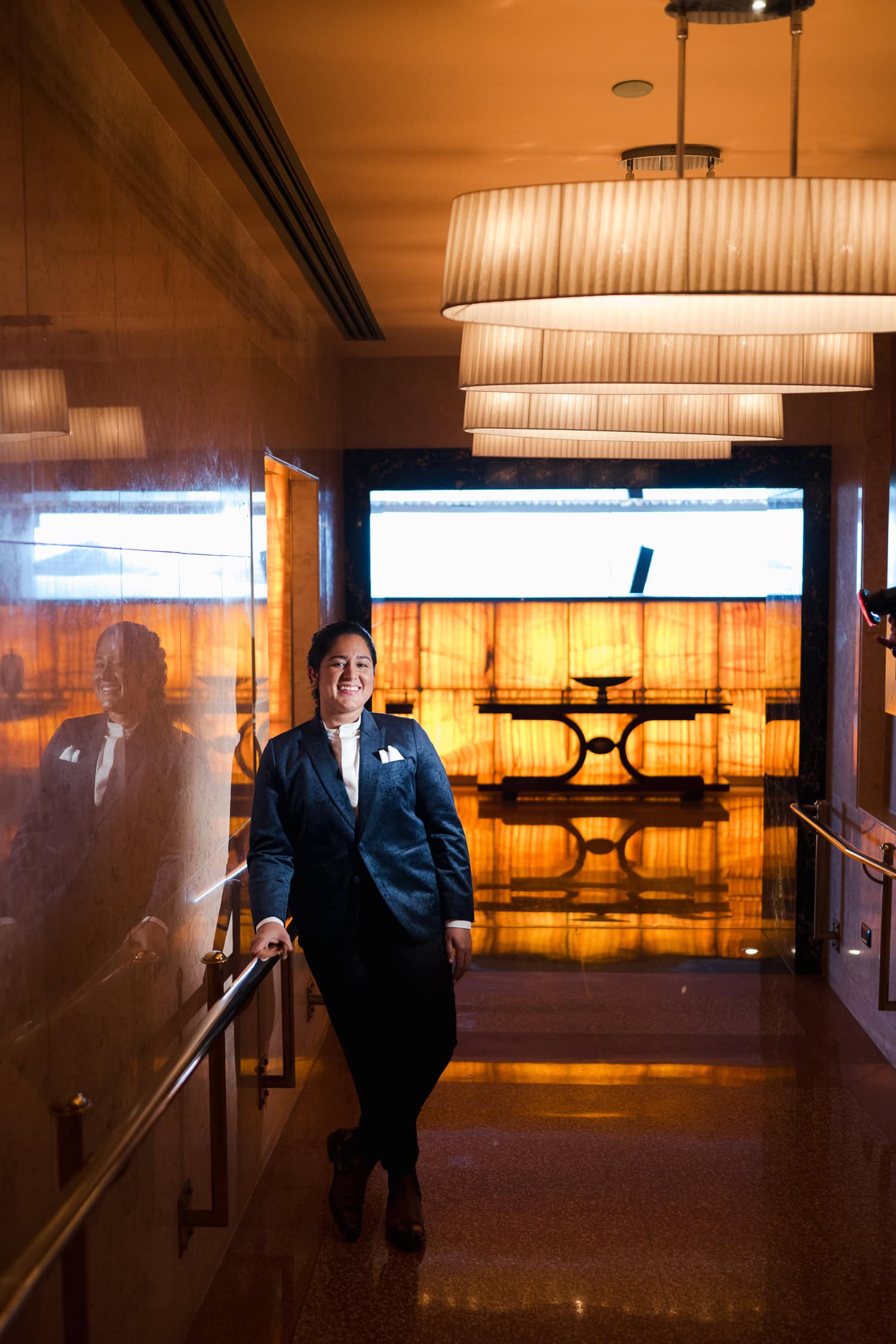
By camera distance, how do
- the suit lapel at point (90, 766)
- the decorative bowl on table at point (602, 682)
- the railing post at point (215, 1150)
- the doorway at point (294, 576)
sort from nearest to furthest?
the suit lapel at point (90, 766), the railing post at point (215, 1150), the doorway at point (294, 576), the decorative bowl on table at point (602, 682)

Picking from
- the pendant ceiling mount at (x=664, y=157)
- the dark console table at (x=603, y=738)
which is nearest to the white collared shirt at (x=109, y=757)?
the pendant ceiling mount at (x=664, y=157)

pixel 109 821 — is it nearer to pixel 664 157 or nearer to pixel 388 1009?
pixel 388 1009

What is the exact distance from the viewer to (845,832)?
19.5 feet

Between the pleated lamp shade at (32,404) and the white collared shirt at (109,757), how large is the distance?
27.2 inches

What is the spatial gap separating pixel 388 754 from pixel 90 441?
4.25ft

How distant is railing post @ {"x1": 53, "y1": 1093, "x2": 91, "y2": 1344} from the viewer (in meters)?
Result: 2.01

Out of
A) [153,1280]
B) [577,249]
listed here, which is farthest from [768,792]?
[577,249]

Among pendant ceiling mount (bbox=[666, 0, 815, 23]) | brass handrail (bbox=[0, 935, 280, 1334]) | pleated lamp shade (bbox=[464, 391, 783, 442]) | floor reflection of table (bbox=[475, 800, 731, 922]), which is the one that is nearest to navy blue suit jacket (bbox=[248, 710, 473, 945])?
brass handrail (bbox=[0, 935, 280, 1334])

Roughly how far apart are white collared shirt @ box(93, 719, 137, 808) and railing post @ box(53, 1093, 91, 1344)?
2.20 feet

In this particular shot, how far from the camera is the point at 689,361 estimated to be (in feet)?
8.23

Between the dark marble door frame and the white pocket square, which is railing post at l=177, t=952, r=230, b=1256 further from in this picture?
the dark marble door frame

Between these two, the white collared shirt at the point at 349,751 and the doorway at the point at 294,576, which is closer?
the white collared shirt at the point at 349,751

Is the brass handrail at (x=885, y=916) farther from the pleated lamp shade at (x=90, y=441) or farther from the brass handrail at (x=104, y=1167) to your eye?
the pleated lamp shade at (x=90, y=441)

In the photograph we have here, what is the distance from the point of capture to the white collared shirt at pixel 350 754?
3395 millimetres
